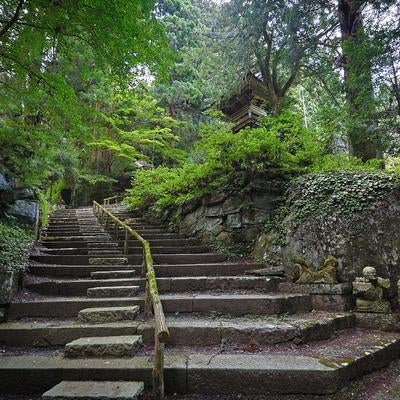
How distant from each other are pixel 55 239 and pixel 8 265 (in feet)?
13.7

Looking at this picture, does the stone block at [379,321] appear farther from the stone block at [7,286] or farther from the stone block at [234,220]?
the stone block at [7,286]

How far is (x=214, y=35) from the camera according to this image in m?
11.0

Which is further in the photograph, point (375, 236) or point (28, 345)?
point (375, 236)

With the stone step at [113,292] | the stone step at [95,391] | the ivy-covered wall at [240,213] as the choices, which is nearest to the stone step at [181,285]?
the stone step at [113,292]

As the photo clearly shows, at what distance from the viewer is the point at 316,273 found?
4.93 meters

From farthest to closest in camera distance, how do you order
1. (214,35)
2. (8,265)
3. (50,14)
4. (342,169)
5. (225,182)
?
(214,35) < (225,182) < (342,169) < (8,265) < (50,14)

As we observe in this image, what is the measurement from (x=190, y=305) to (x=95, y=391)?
77.9 inches

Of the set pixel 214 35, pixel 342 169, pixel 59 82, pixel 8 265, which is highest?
pixel 214 35

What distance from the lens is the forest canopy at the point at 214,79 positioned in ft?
11.0

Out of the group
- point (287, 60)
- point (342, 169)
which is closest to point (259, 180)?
point (342, 169)

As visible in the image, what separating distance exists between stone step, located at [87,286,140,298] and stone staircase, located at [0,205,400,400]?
0.02 meters

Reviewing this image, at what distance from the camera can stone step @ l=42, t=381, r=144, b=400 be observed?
2652mm

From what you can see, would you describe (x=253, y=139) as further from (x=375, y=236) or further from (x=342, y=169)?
(x=375, y=236)

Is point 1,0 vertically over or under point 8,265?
over
